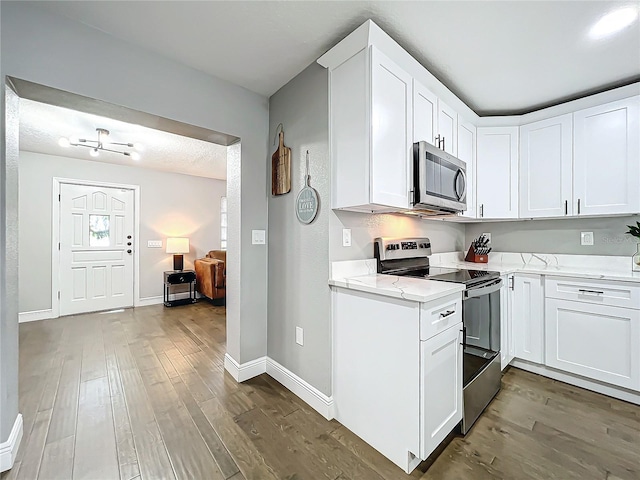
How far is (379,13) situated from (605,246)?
2.87 metres

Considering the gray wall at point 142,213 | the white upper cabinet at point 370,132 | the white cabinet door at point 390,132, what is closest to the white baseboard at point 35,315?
the gray wall at point 142,213

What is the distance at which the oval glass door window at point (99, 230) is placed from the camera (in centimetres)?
439

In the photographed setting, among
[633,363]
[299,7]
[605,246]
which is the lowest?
[633,363]

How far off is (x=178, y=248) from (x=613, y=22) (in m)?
5.68

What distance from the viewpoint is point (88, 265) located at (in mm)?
4344

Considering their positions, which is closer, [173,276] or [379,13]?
[379,13]

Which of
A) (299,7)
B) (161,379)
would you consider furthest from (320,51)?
(161,379)

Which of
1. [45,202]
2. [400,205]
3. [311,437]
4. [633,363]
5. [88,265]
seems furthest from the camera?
[88,265]

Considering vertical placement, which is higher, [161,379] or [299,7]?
[299,7]

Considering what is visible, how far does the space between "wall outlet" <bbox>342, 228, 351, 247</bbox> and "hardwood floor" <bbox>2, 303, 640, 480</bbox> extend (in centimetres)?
118

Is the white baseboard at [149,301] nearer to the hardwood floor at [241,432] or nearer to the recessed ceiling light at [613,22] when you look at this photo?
the hardwood floor at [241,432]

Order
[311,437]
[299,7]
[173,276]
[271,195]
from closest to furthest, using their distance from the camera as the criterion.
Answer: [299,7]
[311,437]
[271,195]
[173,276]

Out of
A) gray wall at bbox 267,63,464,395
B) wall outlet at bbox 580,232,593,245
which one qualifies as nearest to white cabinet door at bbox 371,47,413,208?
gray wall at bbox 267,63,464,395

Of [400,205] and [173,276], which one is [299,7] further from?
[173,276]
